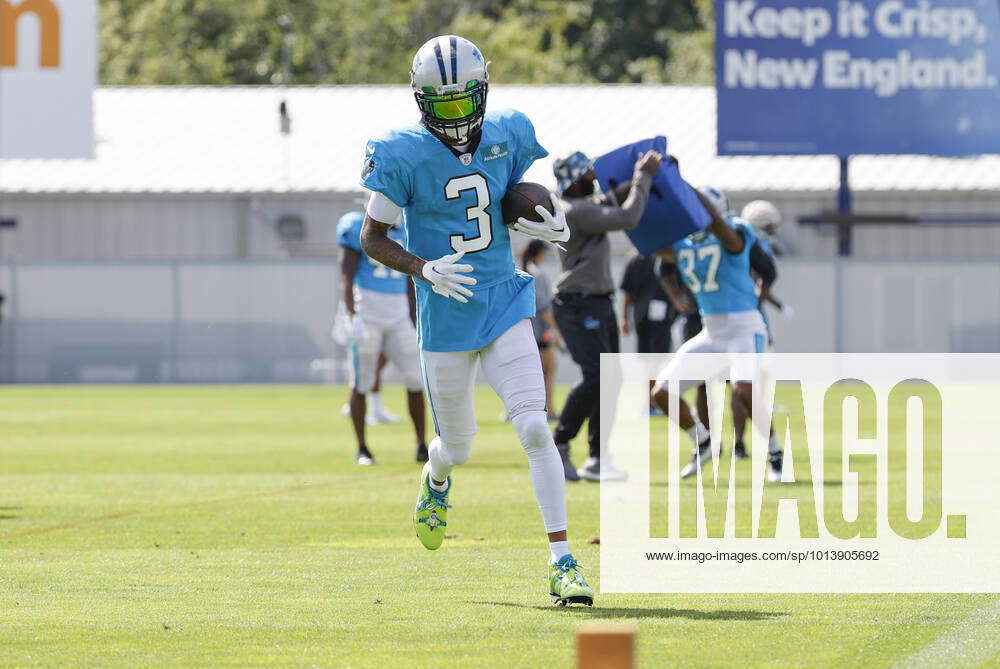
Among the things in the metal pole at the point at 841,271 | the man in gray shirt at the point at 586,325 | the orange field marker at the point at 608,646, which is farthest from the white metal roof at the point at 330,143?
the orange field marker at the point at 608,646

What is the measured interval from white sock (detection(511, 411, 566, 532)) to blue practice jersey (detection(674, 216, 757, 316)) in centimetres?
487

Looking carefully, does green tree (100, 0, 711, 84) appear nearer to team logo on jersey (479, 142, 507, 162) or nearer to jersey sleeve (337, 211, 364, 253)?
jersey sleeve (337, 211, 364, 253)

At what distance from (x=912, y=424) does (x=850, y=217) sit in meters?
17.8

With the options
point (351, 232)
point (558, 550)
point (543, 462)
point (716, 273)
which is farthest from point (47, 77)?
point (558, 550)

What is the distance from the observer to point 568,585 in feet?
22.2

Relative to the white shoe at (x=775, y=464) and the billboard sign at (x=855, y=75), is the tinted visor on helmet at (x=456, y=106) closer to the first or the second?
the white shoe at (x=775, y=464)

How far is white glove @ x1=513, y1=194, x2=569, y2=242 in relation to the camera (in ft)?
23.5

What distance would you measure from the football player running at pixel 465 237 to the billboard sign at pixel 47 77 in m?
21.9

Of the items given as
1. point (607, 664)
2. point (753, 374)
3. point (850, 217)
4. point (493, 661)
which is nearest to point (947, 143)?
point (850, 217)

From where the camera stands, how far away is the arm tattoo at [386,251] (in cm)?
708

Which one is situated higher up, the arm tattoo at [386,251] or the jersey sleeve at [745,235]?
the arm tattoo at [386,251]

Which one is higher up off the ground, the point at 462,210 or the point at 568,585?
the point at 462,210

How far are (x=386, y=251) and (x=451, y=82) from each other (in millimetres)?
701

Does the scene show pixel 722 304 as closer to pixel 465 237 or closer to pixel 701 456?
pixel 701 456
